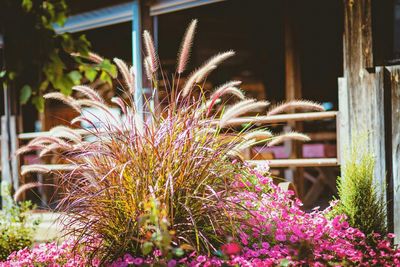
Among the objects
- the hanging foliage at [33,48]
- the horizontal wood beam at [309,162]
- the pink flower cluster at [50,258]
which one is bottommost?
the pink flower cluster at [50,258]

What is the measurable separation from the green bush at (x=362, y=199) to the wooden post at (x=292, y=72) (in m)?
3.29

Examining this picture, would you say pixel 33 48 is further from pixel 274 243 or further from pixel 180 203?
pixel 274 243

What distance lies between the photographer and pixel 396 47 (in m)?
6.04

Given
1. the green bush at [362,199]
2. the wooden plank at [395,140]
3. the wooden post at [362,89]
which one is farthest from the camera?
the wooden post at [362,89]

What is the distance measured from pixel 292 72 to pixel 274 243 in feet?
14.7

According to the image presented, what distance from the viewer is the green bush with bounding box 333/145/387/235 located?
13.3 ft

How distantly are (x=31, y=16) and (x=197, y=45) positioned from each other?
6.55m

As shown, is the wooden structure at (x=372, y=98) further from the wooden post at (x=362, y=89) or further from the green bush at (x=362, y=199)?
the green bush at (x=362, y=199)

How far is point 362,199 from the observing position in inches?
160

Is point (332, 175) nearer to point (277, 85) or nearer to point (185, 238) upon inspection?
point (277, 85)

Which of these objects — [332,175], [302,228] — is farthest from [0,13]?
[332,175]

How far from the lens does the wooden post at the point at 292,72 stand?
24.7 feet

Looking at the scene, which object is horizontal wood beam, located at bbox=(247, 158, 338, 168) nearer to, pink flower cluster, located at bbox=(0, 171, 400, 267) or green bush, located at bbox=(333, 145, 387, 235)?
green bush, located at bbox=(333, 145, 387, 235)

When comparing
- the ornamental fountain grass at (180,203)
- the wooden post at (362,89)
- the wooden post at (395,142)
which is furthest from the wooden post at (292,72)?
the ornamental fountain grass at (180,203)
